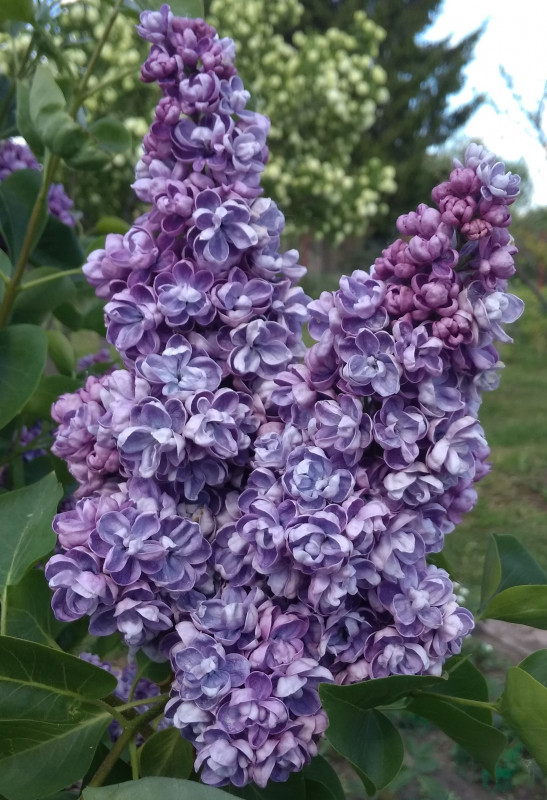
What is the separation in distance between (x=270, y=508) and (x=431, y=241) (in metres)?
0.22

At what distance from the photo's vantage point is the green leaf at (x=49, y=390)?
1060 mm

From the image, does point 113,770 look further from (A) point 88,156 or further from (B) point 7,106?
(B) point 7,106

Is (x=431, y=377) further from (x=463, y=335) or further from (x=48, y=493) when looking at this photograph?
(x=48, y=493)

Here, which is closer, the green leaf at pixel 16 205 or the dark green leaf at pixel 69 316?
the green leaf at pixel 16 205

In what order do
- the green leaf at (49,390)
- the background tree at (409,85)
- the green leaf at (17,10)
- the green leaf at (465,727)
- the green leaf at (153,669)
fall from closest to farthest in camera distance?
the green leaf at (465,727)
the green leaf at (153,669)
the green leaf at (17,10)
the green leaf at (49,390)
the background tree at (409,85)

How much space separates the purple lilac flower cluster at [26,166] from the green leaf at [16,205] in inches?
5.0

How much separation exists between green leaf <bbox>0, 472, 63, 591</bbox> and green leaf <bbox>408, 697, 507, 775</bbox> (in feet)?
1.09

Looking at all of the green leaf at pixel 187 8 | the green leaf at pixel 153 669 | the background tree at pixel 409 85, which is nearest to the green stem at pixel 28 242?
the green leaf at pixel 187 8

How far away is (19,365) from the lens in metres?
0.96

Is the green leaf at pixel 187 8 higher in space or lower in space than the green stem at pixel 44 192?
higher

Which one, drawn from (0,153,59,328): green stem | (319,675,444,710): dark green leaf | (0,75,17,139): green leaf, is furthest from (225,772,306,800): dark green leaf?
(0,75,17,139): green leaf

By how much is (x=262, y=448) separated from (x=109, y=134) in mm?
508

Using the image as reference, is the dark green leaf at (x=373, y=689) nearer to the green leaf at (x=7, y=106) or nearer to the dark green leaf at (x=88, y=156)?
the dark green leaf at (x=88, y=156)

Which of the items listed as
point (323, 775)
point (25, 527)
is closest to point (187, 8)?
point (25, 527)
